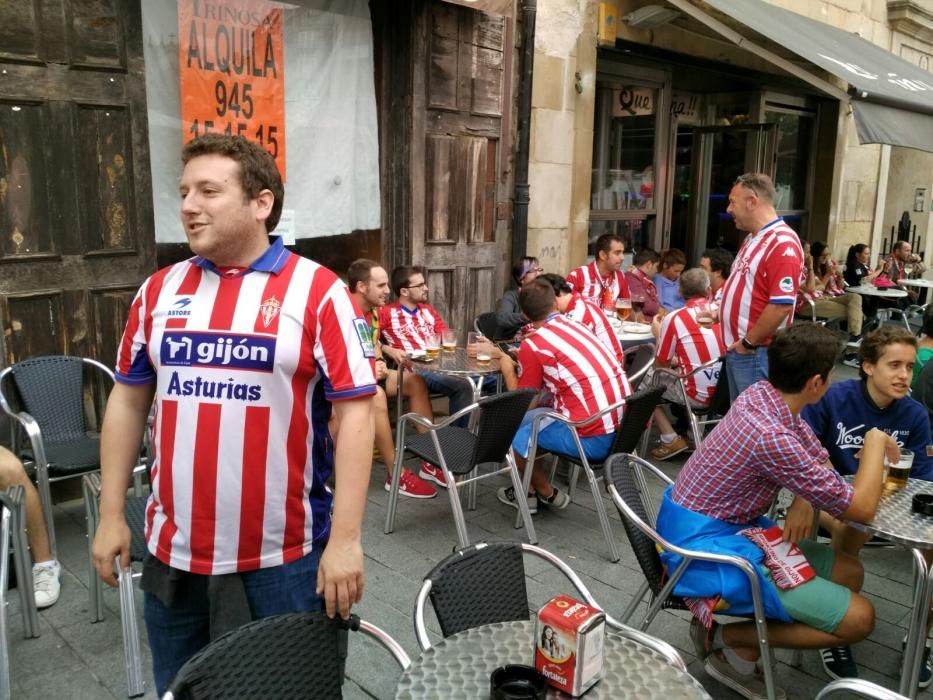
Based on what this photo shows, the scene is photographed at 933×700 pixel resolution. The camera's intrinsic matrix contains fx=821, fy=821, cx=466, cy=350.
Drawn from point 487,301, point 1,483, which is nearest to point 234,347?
point 1,483

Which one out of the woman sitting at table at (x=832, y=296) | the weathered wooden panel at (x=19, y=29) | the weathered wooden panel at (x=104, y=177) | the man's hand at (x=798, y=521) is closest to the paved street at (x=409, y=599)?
the man's hand at (x=798, y=521)

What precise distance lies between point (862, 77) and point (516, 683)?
8001 millimetres

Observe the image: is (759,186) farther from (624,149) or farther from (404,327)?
(624,149)

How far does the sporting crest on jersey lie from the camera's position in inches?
73.8

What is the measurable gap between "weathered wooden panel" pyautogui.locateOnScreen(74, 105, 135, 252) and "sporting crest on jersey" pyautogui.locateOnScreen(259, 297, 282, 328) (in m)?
3.16

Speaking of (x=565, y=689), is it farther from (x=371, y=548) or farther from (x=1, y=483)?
(x=1, y=483)

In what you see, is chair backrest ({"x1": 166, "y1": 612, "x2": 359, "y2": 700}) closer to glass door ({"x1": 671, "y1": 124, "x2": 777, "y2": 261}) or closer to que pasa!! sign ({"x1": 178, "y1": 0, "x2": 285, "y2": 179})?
que pasa!! sign ({"x1": 178, "y1": 0, "x2": 285, "y2": 179})

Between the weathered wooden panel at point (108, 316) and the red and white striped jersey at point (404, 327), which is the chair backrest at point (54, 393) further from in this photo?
the red and white striped jersey at point (404, 327)

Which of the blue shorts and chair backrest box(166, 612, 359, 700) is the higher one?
chair backrest box(166, 612, 359, 700)

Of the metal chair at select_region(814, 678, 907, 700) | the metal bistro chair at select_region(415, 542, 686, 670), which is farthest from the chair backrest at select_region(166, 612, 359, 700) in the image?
the metal chair at select_region(814, 678, 907, 700)

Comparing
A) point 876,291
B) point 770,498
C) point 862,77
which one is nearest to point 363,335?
point 770,498

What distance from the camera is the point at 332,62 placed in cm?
582

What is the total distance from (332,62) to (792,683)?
480cm

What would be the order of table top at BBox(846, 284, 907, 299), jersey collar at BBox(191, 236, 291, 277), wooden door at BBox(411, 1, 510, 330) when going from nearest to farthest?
jersey collar at BBox(191, 236, 291, 277) < wooden door at BBox(411, 1, 510, 330) < table top at BBox(846, 284, 907, 299)
